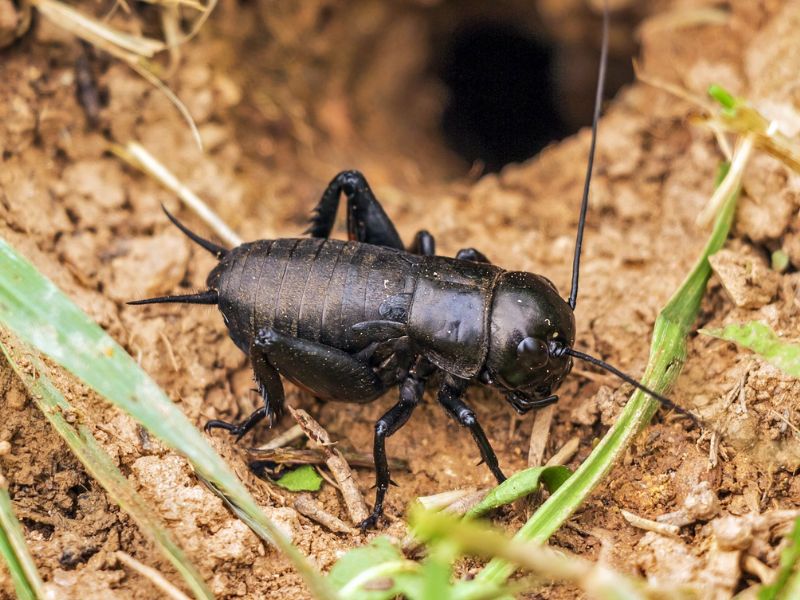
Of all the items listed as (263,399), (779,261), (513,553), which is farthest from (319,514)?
(779,261)

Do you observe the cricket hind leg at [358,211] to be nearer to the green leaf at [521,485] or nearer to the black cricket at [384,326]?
the black cricket at [384,326]

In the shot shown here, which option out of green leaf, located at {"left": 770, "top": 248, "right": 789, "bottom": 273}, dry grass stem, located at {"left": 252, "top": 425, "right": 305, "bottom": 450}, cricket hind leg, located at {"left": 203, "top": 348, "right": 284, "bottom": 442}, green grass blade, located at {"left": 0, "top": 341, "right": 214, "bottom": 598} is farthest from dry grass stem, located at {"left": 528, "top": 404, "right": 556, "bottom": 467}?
green grass blade, located at {"left": 0, "top": 341, "right": 214, "bottom": 598}

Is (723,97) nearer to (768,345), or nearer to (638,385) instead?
(768,345)

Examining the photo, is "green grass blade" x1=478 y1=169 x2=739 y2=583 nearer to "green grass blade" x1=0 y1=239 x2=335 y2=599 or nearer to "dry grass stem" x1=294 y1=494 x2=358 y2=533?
"dry grass stem" x1=294 y1=494 x2=358 y2=533

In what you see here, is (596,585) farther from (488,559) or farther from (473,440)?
(473,440)

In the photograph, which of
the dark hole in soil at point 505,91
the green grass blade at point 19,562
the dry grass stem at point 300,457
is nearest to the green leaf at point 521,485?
the dry grass stem at point 300,457

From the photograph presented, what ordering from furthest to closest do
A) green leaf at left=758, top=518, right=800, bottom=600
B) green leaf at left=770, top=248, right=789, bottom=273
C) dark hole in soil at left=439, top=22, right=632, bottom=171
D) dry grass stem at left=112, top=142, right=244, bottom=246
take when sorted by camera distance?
dark hole in soil at left=439, top=22, right=632, bottom=171, dry grass stem at left=112, top=142, right=244, bottom=246, green leaf at left=770, top=248, right=789, bottom=273, green leaf at left=758, top=518, right=800, bottom=600
